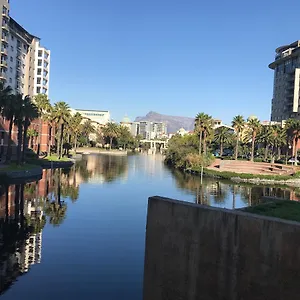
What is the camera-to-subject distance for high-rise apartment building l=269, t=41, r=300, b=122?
12788 centimetres

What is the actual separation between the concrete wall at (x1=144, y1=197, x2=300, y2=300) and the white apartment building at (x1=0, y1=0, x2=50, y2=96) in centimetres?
9089

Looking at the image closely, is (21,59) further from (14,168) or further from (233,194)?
(233,194)

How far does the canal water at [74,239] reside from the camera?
56.1 ft

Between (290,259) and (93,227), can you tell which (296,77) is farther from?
(290,259)

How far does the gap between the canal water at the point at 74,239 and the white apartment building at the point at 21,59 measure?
58.3 meters

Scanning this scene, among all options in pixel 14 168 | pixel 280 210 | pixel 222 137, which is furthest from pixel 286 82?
pixel 280 210

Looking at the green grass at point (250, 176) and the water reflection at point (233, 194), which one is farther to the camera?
the green grass at point (250, 176)

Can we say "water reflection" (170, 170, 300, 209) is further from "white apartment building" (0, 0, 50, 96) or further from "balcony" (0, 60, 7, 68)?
"white apartment building" (0, 0, 50, 96)

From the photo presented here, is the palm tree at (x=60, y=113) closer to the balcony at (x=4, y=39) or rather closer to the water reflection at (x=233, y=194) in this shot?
the balcony at (x=4, y=39)

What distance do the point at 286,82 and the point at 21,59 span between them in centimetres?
8881

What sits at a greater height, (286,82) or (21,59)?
(286,82)

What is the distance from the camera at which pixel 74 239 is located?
24.6 m

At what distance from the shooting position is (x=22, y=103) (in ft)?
193

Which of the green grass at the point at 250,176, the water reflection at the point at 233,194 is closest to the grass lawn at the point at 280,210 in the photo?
the water reflection at the point at 233,194
